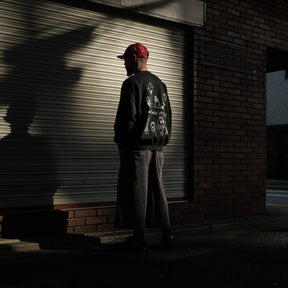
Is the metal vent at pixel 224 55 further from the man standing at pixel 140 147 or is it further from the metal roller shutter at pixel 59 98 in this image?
the man standing at pixel 140 147

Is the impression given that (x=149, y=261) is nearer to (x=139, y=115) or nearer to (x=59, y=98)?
(x=139, y=115)

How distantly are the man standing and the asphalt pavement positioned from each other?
0.33m

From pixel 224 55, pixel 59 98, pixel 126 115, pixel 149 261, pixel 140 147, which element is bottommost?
pixel 149 261

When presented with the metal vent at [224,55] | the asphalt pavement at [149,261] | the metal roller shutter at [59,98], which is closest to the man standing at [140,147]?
the asphalt pavement at [149,261]

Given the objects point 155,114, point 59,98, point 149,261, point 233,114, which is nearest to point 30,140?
point 59,98

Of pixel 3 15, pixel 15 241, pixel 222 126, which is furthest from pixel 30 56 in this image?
pixel 222 126

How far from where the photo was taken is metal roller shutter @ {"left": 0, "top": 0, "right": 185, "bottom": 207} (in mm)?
4527

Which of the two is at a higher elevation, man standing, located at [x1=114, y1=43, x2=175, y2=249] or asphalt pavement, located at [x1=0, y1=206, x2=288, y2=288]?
man standing, located at [x1=114, y1=43, x2=175, y2=249]

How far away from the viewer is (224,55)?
6.35 m

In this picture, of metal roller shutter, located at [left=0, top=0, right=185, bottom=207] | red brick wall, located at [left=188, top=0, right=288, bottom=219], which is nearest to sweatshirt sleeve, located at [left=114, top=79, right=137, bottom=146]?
metal roller shutter, located at [left=0, top=0, right=185, bottom=207]

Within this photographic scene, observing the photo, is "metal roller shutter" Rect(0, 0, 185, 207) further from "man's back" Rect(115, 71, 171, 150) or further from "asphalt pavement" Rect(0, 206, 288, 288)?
"man's back" Rect(115, 71, 171, 150)

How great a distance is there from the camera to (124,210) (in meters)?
4.18

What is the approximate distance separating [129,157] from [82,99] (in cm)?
123

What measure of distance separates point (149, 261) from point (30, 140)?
1885 mm
